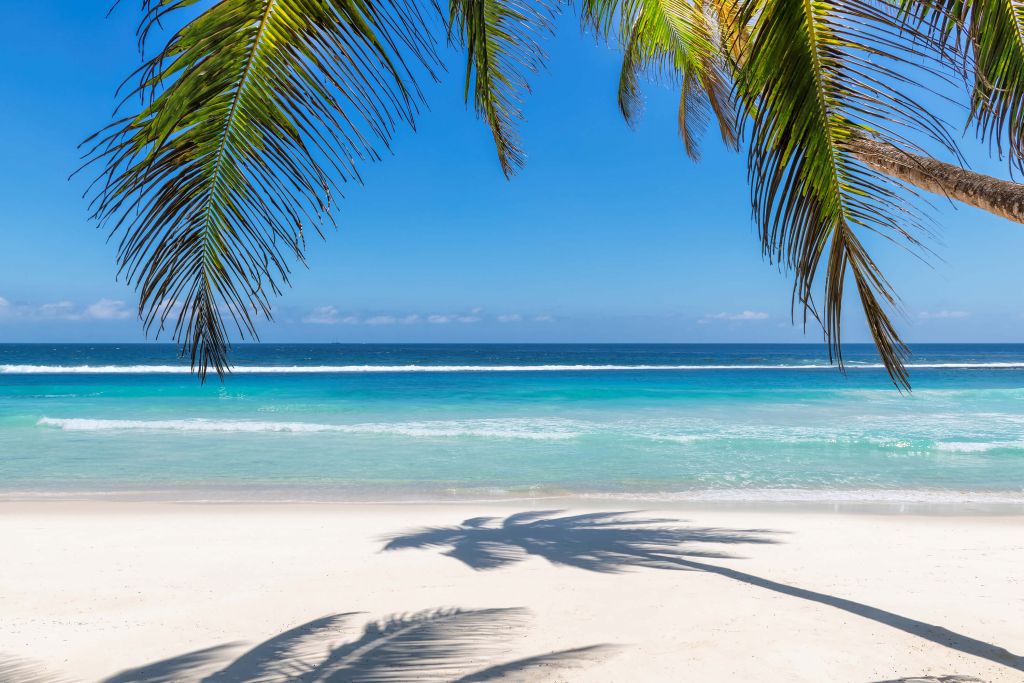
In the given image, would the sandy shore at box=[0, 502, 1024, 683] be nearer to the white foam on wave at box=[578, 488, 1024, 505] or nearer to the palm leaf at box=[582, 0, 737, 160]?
the white foam on wave at box=[578, 488, 1024, 505]

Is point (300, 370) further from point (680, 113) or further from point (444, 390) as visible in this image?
point (680, 113)

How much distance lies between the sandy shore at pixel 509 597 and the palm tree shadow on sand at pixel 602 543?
0.03m

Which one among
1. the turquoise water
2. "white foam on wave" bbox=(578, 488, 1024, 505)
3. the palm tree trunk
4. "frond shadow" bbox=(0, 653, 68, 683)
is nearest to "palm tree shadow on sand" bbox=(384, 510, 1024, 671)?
"white foam on wave" bbox=(578, 488, 1024, 505)

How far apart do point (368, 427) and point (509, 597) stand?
10.2m

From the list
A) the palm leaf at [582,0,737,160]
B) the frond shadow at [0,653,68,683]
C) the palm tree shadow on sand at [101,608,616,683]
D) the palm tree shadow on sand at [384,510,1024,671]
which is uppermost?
the palm leaf at [582,0,737,160]

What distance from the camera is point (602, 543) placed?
5723 millimetres

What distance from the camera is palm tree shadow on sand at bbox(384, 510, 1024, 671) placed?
4.60 meters

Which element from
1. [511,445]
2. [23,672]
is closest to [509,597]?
[23,672]

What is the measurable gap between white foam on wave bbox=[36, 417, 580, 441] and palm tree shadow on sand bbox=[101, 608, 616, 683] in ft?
28.6

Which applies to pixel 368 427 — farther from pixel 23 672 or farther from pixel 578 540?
pixel 23 672

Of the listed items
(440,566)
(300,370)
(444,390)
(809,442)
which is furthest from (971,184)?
(300,370)

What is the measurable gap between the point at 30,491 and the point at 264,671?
700 cm

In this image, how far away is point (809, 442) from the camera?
1214cm

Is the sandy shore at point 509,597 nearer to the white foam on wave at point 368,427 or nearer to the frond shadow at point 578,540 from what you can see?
the frond shadow at point 578,540
